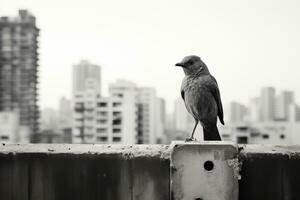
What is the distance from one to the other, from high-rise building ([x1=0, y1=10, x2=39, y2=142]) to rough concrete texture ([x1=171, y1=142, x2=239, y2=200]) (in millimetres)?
68778

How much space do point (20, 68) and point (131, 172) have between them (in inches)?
2825

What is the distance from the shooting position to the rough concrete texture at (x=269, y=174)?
7.38 ft

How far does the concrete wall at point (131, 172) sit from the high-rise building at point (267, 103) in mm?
96239

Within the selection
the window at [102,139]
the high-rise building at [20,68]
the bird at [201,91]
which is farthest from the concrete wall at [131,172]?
the high-rise building at [20,68]

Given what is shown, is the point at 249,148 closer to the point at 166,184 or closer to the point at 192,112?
the point at 166,184

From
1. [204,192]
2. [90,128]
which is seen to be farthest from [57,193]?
[90,128]

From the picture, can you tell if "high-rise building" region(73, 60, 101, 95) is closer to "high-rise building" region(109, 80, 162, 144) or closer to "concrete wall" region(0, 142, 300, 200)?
"high-rise building" region(109, 80, 162, 144)

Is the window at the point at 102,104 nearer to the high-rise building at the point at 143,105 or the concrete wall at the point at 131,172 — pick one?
the high-rise building at the point at 143,105

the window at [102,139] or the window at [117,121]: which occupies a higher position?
the window at [117,121]

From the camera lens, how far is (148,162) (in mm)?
2297

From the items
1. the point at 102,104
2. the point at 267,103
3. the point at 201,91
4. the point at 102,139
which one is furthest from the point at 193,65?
the point at 267,103

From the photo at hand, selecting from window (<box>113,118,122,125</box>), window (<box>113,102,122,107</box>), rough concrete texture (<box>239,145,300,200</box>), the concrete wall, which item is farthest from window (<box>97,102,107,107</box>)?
rough concrete texture (<box>239,145,300,200</box>)

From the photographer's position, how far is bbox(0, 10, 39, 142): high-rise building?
2682 inches

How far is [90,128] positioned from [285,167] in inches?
2018
